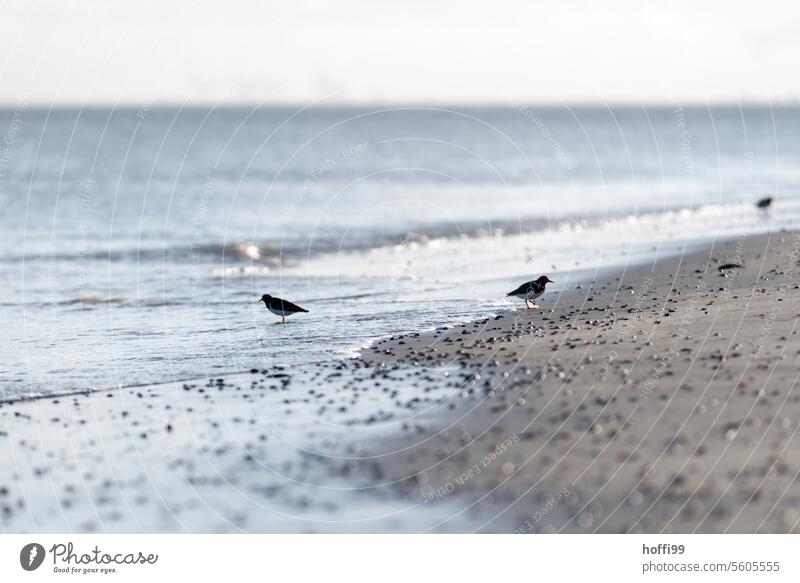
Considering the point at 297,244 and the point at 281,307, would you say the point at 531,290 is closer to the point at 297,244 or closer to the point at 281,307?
the point at 281,307

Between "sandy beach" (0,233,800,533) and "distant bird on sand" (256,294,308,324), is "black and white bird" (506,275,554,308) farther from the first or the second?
"distant bird on sand" (256,294,308,324)

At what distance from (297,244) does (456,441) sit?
79.7 feet

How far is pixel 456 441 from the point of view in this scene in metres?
11.1

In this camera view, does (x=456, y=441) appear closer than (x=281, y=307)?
Yes

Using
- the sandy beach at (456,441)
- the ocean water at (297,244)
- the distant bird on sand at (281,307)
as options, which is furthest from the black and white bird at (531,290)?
the distant bird on sand at (281,307)

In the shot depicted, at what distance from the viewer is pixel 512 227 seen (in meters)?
37.1

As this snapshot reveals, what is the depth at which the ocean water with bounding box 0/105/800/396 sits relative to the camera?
59.2ft

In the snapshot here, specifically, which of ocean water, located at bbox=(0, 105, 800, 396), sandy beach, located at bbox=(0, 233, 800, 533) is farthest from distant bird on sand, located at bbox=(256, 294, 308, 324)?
sandy beach, located at bbox=(0, 233, 800, 533)

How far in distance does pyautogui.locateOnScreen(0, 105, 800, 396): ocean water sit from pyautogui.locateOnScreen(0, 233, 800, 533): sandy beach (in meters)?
2.26

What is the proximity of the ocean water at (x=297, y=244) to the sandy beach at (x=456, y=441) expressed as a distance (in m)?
2.26

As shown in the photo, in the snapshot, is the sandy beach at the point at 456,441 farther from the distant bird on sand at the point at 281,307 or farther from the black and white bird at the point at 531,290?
the distant bird on sand at the point at 281,307

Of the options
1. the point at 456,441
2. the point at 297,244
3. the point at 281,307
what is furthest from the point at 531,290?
the point at 297,244

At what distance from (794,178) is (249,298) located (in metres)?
41.5

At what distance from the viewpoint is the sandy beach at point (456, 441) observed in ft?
30.6
